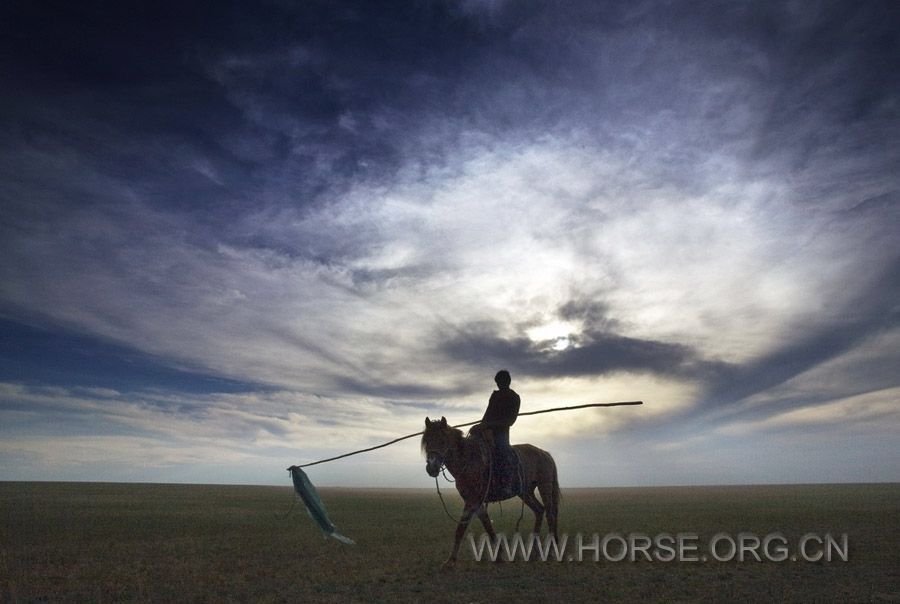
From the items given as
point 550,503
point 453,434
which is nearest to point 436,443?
point 453,434

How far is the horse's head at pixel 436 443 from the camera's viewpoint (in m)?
11.9

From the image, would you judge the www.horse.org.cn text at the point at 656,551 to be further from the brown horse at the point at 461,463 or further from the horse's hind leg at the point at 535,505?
the brown horse at the point at 461,463

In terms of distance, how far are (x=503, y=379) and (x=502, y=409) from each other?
660 mm

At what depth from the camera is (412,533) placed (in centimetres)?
2159

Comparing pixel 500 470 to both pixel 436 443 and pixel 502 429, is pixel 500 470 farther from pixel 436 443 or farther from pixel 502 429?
pixel 436 443

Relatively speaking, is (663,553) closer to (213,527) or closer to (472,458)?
(472,458)

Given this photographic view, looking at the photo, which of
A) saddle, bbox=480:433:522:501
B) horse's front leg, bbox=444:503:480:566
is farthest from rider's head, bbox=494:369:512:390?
horse's front leg, bbox=444:503:480:566

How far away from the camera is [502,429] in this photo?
509 inches

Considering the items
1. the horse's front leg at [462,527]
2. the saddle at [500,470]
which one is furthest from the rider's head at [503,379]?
the horse's front leg at [462,527]

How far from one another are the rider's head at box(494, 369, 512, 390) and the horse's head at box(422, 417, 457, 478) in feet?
5.03

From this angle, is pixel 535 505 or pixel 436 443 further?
pixel 535 505

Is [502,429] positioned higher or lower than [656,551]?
higher

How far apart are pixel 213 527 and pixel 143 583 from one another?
14.8 m

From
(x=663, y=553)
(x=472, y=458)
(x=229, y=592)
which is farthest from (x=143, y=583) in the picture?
(x=663, y=553)
